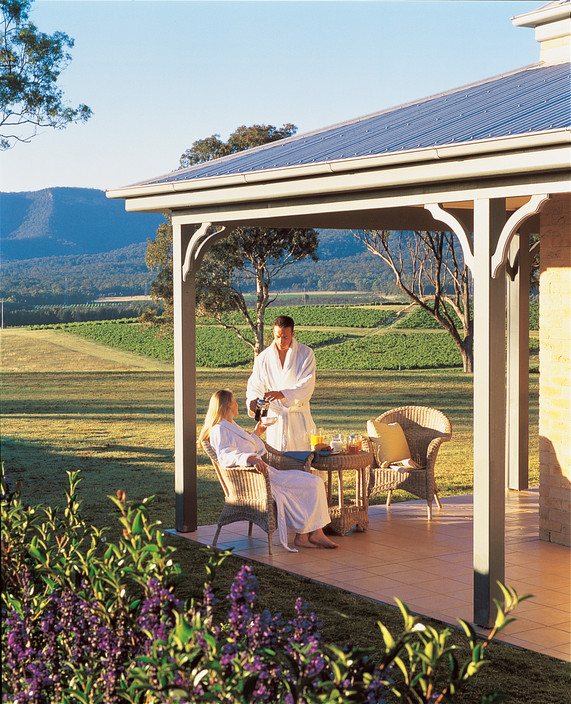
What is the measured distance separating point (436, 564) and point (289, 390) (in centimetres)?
185

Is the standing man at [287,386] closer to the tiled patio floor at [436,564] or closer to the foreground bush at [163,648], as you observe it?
the tiled patio floor at [436,564]

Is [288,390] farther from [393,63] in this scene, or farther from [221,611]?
[393,63]

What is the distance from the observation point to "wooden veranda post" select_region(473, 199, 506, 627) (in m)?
5.38

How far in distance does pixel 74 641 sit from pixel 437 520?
17.7 ft

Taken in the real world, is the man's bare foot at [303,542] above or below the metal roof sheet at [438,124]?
below

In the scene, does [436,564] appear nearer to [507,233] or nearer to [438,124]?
[507,233]

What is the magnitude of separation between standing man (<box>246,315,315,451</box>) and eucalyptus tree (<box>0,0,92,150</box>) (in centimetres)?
1630

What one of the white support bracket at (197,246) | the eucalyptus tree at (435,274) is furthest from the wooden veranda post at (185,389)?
the eucalyptus tree at (435,274)

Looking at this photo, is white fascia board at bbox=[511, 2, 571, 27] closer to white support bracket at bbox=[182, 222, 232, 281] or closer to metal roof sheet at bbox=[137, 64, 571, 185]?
metal roof sheet at bbox=[137, 64, 571, 185]

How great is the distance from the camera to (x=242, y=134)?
1054 inches

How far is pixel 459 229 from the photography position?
5527 millimetres

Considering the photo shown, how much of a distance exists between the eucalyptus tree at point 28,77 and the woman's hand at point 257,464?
17323mm

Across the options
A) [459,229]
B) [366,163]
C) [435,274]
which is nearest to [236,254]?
[435,274]

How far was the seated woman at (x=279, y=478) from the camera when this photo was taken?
7141 mm
